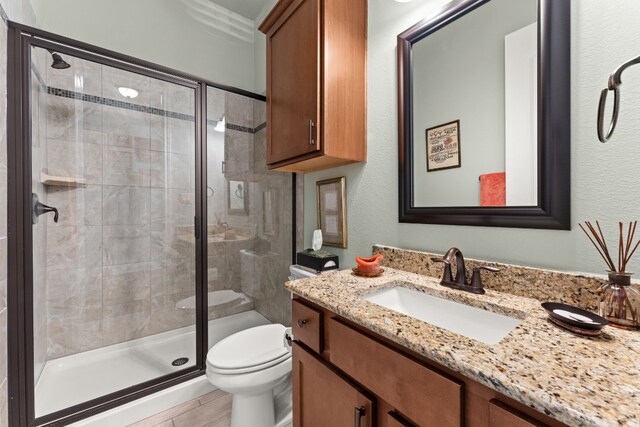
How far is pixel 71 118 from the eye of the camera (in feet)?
Result: 5.75

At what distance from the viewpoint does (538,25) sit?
2.66 ft

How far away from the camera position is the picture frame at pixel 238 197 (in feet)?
7.17

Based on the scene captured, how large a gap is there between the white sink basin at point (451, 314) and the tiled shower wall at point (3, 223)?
1.56 metres

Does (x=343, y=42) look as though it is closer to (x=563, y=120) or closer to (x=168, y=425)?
(x=563, y=120)

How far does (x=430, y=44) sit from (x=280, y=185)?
136 centimetres

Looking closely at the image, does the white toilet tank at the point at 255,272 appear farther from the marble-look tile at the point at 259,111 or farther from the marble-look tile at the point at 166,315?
the marble-look tile at the point at 259,111

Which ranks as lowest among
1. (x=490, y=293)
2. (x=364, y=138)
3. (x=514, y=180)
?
(x=490, y=293)

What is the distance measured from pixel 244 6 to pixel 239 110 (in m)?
1.01

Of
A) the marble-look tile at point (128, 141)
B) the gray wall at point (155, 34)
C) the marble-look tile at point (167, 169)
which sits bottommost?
the marble-look tile at point (167, 169)

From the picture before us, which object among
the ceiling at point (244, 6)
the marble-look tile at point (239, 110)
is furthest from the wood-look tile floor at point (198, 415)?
the ceiling at point (244, 6)

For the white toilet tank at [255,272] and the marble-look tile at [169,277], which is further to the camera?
the white toilet tank at [255,272]

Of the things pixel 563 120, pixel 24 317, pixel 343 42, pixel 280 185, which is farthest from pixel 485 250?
pixel 24 317

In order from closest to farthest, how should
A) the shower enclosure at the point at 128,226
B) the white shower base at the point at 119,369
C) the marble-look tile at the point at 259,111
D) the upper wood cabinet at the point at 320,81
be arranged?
the upper wood cabinet at the point at 320,81, the shower enclosure at the point at 128,226, the white shower base at the point at 119,369, the marble-look tile at the point at 259,111

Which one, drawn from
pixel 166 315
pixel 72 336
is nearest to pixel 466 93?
pixel 166 315
